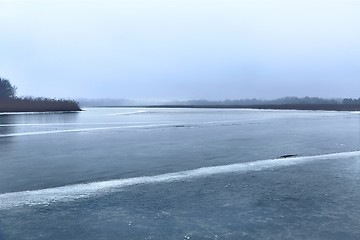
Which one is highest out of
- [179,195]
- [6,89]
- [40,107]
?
[6,89]

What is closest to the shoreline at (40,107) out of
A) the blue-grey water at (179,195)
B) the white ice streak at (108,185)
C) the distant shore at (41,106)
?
the distant shore at (41,106)

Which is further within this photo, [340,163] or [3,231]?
[340,163]

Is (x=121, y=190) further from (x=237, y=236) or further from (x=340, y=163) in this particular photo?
(x=340, y=163)

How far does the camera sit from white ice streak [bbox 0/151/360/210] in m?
6.02

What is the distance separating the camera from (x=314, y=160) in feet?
33.6

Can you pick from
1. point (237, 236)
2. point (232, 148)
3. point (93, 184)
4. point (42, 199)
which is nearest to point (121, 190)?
point (93, 184)

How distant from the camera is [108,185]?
282 inches

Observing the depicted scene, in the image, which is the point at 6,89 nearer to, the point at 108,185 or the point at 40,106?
the point at 40,106

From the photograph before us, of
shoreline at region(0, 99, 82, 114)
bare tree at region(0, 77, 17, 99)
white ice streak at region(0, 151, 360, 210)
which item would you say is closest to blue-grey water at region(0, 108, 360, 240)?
white ice streak at region(0, 151, 360, 210)

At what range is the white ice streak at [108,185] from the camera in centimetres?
602

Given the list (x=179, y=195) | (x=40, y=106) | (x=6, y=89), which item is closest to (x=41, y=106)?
(x=40, y=106)

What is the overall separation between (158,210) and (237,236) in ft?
5.18

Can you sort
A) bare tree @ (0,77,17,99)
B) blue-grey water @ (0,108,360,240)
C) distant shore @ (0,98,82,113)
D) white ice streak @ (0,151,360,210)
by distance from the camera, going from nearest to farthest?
blue-grey water @ (0,108,360,240), white ice streak @ (0,151,360,210), distant shore @ (0,98,82,113), bare tree @ (0,77,17,99)

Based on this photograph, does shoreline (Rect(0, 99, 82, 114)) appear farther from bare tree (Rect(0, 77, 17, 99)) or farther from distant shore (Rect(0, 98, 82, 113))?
bare tree (Rect(0, 77, 17, 99))
